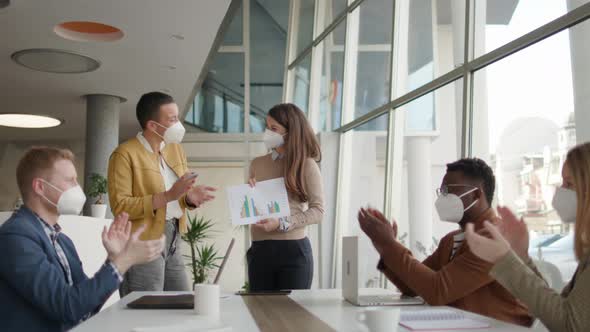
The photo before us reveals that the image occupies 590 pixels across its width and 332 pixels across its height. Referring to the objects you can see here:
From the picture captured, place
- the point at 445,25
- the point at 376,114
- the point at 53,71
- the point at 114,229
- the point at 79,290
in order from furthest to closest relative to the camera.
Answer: the point at 53,71
the point at 376,114
the point at 445,25
the point at 114,229
the point at 79,290

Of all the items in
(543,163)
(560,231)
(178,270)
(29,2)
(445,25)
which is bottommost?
(178,270)

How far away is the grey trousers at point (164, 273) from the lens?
7.88ft

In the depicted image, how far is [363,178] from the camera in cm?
585

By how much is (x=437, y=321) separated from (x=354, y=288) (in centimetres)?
47

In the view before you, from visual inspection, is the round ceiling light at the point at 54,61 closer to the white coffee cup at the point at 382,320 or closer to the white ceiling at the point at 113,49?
the white ceiling at the point at 113,49

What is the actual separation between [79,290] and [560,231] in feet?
6.71

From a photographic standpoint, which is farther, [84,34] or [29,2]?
[84,34]

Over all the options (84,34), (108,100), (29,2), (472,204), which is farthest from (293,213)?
(108,100)

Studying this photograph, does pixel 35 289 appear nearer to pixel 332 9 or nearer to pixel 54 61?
pixel 54 61

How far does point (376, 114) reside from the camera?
5.17m

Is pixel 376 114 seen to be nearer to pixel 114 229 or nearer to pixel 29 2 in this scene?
pixel 29 2

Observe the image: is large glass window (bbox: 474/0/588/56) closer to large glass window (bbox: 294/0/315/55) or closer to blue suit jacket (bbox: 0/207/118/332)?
blue suit jacket (bbox: 0/207/118/332)

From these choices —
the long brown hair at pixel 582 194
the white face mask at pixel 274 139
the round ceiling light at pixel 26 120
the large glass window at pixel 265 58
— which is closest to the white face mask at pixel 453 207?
the long brown hair at pixel 582 194

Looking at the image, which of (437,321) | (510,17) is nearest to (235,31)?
(510,17)
